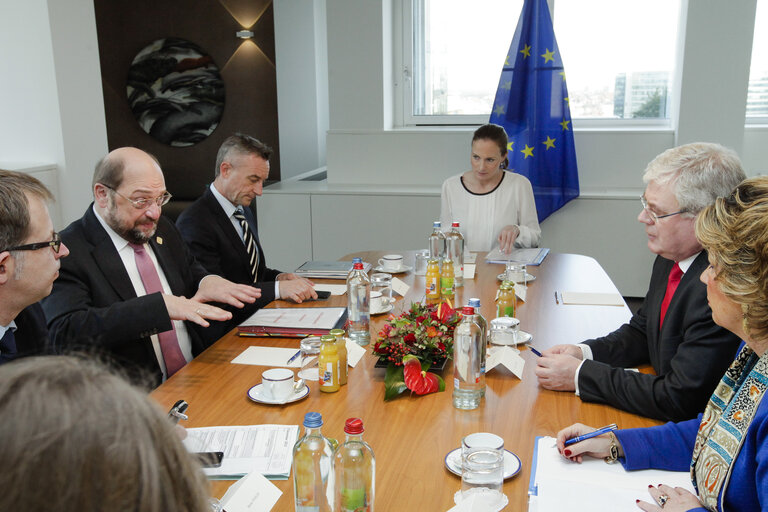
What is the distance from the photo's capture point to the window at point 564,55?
5219 millimetres

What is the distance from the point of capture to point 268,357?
215cm

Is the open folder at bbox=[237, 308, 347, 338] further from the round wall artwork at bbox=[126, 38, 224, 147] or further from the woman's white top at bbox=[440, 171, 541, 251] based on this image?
the round wall artwork at bbox=[126, 38, 224, 147]

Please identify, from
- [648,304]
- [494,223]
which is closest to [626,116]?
[494,223]

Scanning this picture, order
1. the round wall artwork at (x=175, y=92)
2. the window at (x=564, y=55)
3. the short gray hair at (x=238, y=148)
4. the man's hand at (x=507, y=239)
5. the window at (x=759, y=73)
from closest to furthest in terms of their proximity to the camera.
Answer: the short gray hair at (x=238, y=148) < the man's hand at (x=507, y=239) < the window at (x=759, y=73) < the window at (x=564, y=55) < the round wall artwork at (x=175, y=92)

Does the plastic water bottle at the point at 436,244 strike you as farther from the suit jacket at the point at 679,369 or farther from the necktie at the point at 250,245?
the suit jacket at the point at 679,369

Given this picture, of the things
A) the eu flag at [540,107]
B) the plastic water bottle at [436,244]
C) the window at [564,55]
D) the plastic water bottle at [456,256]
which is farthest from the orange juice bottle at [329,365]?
the window at [564,55]

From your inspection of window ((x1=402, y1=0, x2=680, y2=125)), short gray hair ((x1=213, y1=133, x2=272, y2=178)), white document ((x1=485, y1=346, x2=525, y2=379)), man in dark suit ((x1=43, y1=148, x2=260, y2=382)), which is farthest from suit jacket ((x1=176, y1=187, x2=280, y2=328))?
window ((x1=402, y1=0, x2=680, y2=125))

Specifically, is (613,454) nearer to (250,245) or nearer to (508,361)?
(508,361)

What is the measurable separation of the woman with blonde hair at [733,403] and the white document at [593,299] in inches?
48.1

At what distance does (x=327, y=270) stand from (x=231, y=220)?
1.64 ft

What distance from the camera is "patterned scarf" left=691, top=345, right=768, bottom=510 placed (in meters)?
1.30

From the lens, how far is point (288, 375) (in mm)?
1822

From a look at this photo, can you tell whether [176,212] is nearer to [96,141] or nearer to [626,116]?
[96,141]

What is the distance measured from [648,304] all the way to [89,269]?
1817 mm
